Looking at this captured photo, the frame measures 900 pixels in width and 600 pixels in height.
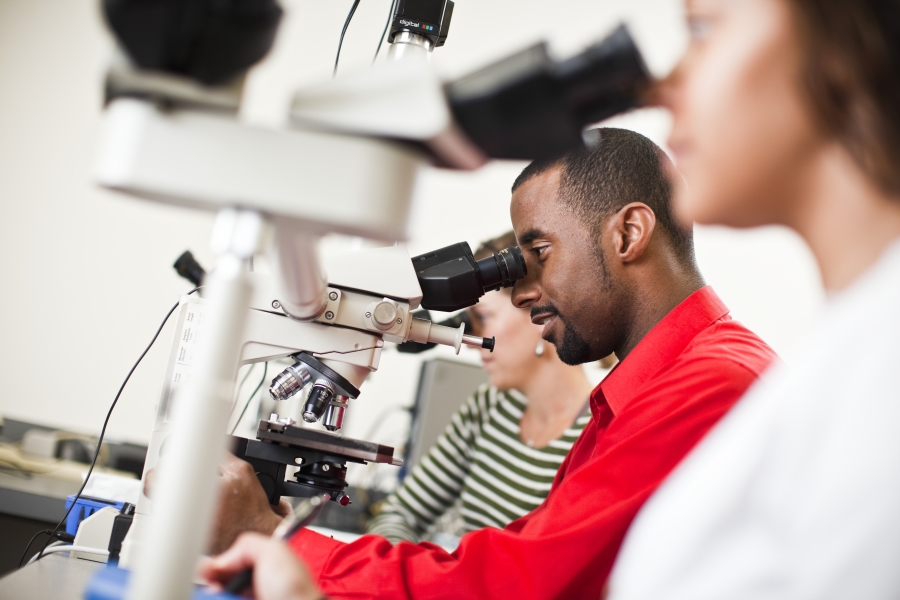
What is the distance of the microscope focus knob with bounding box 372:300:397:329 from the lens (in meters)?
1.09

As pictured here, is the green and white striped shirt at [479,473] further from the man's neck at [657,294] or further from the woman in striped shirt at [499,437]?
the man's neck at [657,294]

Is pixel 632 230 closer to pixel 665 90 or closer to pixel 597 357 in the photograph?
pixel 597 357

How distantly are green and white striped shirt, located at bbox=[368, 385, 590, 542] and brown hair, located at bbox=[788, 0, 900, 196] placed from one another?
1.57m

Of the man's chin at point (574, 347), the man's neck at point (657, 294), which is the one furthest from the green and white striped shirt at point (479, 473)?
the man's neck at point (657, 294)

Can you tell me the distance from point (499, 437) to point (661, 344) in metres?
1.12

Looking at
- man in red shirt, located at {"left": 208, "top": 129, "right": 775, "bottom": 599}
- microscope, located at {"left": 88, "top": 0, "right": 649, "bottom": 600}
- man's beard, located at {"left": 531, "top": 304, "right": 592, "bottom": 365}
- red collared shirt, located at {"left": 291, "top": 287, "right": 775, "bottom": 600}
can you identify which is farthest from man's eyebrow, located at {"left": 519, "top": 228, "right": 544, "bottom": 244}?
microscope, located at {"left": 88, "top": 0, "right": 649, "bottom": 600}

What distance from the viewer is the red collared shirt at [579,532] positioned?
911 millimetres

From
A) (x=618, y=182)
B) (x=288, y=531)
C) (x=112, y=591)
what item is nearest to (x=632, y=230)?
(x=618, y=182)

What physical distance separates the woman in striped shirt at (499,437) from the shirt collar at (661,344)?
34.5 inches

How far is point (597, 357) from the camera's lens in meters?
1.40

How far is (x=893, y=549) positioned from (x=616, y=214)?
94cm

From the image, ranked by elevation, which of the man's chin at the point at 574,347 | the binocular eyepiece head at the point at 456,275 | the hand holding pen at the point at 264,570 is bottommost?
the hand holding pen at the point at 264,570

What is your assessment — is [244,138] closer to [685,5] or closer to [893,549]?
[685,5]

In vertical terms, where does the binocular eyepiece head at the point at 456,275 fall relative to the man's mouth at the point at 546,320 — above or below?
above
